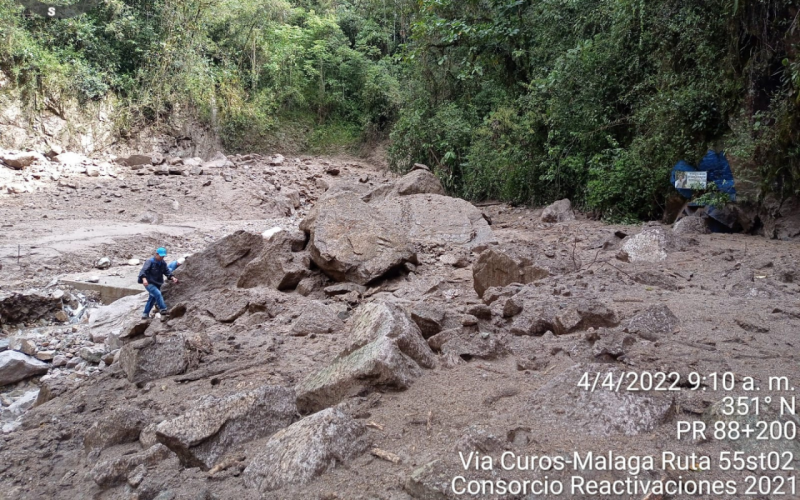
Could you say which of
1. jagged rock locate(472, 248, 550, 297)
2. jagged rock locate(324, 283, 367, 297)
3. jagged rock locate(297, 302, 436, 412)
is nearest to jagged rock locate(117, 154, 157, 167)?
jagged rock locate(324, 283, 367, 297)

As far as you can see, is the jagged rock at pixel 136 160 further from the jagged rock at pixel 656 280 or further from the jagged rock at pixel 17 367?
the jagged rock at pixel 656 280

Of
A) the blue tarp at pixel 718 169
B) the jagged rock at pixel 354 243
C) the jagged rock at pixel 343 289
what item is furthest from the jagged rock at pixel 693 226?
the jagged rock at pixel 343 289

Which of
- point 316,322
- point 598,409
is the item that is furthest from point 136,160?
point 598,409

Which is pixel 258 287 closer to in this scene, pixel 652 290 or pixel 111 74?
pixel 652 290

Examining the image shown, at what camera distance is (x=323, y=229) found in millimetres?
6031

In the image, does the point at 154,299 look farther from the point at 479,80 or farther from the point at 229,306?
the point at 479,80

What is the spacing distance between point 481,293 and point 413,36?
30.4ft

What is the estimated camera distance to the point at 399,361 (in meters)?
2.98

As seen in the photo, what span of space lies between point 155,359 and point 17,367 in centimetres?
217

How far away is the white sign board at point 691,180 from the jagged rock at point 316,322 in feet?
16.0

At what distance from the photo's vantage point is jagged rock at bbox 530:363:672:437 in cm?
227

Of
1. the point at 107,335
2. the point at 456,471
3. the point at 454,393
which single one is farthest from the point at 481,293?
the point at 107,335

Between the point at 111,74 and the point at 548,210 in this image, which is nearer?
the point at 548,210

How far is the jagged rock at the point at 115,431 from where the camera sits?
127 inches
